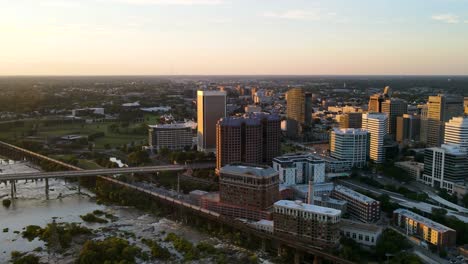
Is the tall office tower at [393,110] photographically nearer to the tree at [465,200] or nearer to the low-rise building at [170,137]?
the low-rise building at [170,137]

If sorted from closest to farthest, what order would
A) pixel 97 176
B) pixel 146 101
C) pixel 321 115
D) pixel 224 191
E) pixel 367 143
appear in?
pixel 224 191, pixel 97 176, pixel 367 143, pixel 321 115, pixel 146 101

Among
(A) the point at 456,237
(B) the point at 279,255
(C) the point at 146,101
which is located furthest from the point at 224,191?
(C) the point at 146,101

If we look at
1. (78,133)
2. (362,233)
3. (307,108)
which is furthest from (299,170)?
(78,133)

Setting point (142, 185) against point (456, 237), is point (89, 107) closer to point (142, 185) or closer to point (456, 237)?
point (142, 185)

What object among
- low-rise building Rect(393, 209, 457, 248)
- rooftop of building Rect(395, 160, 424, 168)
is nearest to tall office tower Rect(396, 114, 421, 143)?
rooftop of building Rect(395, 160, 424, 168)

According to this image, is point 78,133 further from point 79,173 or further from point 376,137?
point 376,137

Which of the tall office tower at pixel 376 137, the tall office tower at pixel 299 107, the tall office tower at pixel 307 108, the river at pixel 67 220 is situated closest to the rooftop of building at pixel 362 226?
the river at pixel 67 220
